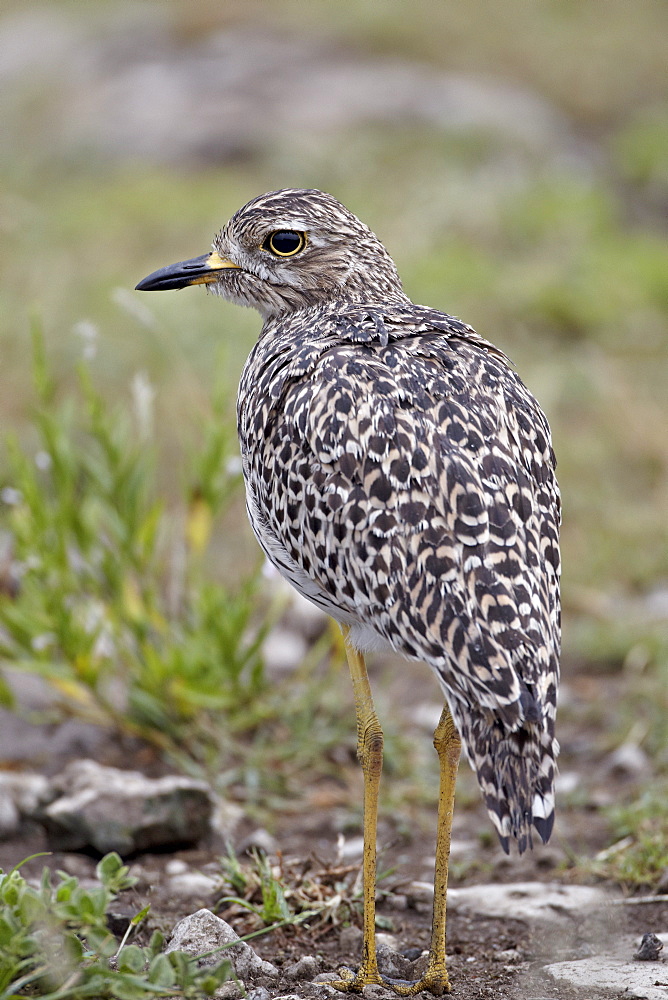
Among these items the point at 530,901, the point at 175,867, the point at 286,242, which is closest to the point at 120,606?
the point at 175,867

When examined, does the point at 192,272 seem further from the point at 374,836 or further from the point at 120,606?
the point at 374,836

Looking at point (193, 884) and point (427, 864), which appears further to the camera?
point (427, 864)

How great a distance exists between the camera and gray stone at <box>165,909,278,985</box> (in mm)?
3195

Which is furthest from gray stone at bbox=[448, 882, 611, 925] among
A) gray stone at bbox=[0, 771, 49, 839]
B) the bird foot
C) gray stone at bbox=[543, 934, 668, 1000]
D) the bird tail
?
gray stone at bbox=[0, 771, 49, 839]

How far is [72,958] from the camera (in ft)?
8.77

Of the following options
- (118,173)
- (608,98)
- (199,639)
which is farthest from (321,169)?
(199,639)

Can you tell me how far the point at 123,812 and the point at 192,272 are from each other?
2031 millimetres

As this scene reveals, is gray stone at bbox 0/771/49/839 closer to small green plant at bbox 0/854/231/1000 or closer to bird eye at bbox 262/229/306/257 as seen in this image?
small green plant at bbox 0/854/231/1000

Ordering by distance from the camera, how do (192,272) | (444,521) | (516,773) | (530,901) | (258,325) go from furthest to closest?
(258,325) < (192,272) < (530,901) < (444,521) < (516,773)

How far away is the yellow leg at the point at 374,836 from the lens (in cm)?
327

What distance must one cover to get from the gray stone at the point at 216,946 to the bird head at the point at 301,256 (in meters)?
2.14

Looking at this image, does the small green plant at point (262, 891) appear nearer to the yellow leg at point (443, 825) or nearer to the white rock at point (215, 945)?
the white rock at point (215, 945)

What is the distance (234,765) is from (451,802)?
A: 1712mm

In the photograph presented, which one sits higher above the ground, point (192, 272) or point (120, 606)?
point (192, 272)
